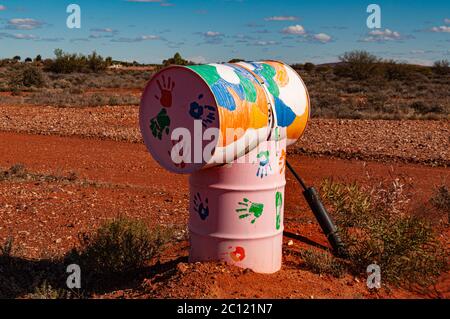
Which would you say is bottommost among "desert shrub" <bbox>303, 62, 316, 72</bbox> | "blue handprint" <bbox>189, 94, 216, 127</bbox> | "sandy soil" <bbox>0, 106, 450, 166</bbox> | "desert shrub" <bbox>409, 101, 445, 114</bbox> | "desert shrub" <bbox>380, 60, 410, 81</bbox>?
"sandy soil" <bbox>0, 106, 450, 166</bbox>

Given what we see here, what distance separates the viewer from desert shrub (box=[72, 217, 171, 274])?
17.5ft

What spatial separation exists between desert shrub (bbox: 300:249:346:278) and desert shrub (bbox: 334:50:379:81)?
3778 cm

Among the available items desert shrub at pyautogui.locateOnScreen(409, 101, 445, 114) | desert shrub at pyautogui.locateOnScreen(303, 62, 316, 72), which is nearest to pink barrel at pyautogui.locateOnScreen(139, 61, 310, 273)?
desert shrub at pyautogui.locateOnScreen(409, 101, 445, 114)

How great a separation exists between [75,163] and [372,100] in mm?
15697

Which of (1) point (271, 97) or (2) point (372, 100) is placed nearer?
(1) point (271, 97)

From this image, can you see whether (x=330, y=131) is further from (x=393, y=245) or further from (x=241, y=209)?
(x=241, y=209)

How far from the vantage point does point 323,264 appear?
5016mm

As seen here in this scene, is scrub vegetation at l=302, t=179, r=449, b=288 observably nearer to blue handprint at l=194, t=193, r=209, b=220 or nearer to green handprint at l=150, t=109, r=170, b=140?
blue handprint at l=194, t=193, r=209, b=220

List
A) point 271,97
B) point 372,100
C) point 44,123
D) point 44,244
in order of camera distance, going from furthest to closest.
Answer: point 372,100
point 44,123
point 44,244
point 271,97

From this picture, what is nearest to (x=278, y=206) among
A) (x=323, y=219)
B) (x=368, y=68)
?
(x=323, y=219)

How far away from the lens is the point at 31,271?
550cm

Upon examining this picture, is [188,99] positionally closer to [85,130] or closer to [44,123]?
[85,130]

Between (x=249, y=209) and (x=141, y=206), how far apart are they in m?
3.52
